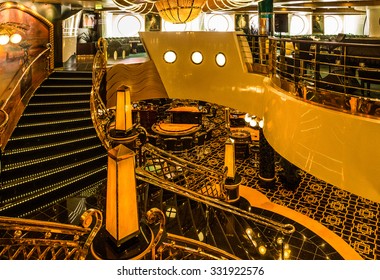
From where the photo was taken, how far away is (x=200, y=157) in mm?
10273

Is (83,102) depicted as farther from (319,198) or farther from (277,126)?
(319,198)

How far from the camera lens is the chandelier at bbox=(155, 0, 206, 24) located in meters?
4.59

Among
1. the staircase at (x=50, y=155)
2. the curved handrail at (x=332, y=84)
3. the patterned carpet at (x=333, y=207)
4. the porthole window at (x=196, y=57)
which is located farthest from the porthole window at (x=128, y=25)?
the curved handrail at (x=332, y=84)

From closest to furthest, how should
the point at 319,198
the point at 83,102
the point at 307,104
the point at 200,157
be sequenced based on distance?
Answer: 1. the point at 307,104
2. the point at 83,102
3. the point at 319,198
4. the point at 200,157

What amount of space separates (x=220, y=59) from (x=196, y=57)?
2.94 ft

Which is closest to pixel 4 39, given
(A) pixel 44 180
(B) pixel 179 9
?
(A) pixel 44 180

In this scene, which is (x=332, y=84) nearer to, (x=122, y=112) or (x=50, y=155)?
(x=122, y=112)

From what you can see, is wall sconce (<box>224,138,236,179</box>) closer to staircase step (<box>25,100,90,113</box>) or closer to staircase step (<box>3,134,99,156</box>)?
staircase step (<box>3,134,99,156</box>)

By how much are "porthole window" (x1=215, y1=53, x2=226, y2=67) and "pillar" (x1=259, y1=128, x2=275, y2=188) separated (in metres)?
2.16

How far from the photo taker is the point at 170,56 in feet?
32.2

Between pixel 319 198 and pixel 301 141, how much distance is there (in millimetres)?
4039

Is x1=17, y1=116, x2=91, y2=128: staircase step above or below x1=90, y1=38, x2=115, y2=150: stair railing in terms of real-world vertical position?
below

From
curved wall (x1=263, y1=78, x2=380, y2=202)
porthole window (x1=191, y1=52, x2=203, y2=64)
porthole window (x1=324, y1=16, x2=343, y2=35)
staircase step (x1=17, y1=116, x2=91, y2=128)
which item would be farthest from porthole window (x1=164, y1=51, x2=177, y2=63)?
porthole window (x1=324, y1=16, x2=343, y2=35)
